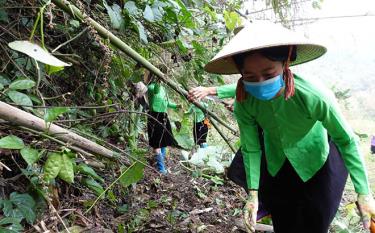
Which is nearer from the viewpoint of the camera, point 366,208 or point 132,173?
point 366,208

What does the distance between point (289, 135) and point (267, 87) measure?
12.7 inches

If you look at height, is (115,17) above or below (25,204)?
above

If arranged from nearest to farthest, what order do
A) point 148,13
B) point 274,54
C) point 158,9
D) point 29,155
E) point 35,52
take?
point 35,52
point 29,155
point 274,54
point 148,13
point 158,9

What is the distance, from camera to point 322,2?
4.34 meters

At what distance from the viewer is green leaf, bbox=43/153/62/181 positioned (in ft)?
4.85

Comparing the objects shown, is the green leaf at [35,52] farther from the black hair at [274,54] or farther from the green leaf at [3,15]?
the black hair at [274,54]

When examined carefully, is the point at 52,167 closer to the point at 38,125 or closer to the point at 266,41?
the point at 38,125

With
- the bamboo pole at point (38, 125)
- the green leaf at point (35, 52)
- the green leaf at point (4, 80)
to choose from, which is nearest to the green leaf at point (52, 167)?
the bamboo pole at point (38, 125)

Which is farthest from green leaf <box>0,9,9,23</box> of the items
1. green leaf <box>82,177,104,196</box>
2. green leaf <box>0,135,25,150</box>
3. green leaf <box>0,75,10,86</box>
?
green leaf <box>82,177,104,196</box>

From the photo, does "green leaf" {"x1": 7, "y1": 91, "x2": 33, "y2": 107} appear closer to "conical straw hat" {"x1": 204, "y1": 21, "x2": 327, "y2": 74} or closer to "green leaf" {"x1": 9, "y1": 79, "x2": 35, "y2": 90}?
"green leaf" {"x1": 9, "y1": 79, "x2": 35, "y2": 90}

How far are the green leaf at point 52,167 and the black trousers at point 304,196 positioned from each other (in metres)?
1.07

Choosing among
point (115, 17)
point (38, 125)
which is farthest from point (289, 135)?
point (38, 125)

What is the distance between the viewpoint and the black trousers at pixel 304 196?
1857mm

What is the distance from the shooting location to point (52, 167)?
148 cm
